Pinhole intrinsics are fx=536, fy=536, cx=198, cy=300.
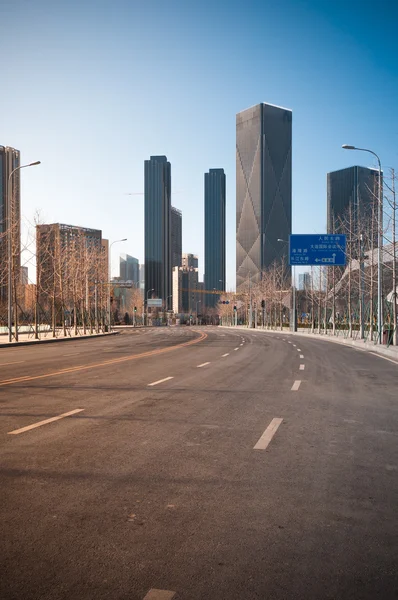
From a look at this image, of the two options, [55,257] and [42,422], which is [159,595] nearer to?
[42,422]

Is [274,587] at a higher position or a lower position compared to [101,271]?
lower

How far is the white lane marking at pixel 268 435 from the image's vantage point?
7056 millimetres

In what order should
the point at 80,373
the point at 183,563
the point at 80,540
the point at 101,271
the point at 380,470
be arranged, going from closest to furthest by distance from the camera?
1. the point at 183,563
2. the point at 80,540
3. the point at 380,470
4. the point at 80,373
5. the point at 101,271

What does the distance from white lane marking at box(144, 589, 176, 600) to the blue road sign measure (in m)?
45.9

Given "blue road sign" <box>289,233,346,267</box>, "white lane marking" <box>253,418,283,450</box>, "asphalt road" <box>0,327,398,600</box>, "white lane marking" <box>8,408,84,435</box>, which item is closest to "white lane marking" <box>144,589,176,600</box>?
"asphalt road" <box>0,327,398,600</box>

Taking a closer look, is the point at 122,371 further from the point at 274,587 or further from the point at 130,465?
the point at 274,587

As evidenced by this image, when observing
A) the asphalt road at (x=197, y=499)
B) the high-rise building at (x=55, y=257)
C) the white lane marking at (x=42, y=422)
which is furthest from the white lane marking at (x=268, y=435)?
the high-rise building at (x=55, y=257)

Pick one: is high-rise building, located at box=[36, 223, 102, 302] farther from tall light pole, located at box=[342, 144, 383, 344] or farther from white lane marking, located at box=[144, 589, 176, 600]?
white lane marking, located at box=[144, 589, 176, 600]

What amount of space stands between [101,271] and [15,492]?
2378 inches

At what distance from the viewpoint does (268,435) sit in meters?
7.70

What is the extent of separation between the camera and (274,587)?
133 inches

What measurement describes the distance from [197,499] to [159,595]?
66.4 inches

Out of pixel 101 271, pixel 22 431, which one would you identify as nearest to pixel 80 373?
pixel 22 431

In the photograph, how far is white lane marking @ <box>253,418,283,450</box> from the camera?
23.1ft
